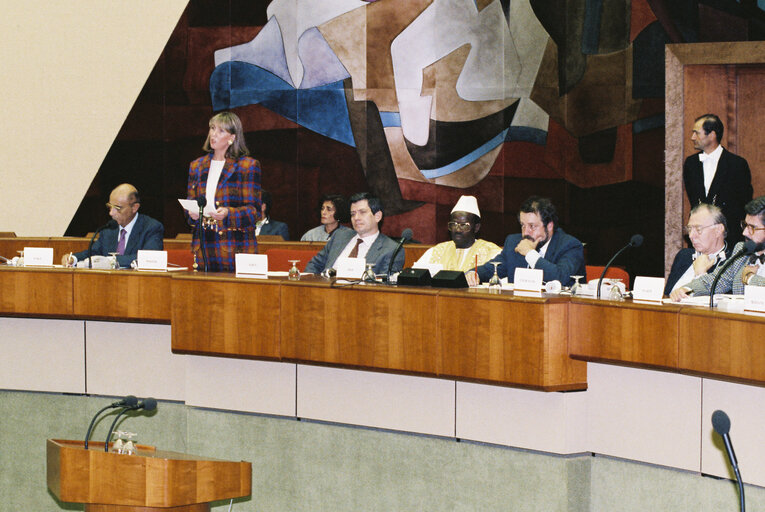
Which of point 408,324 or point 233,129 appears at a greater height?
point 233,129

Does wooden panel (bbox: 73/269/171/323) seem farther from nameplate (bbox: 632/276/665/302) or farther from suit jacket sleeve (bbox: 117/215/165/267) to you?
nameplate (bbox: 632/276/665/302)

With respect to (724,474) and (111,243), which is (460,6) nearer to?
(111,243)

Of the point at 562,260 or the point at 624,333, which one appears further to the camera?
the point at 562,260

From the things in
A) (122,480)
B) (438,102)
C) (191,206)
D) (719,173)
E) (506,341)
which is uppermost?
(438,102)

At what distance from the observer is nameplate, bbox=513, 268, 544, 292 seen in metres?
3.80

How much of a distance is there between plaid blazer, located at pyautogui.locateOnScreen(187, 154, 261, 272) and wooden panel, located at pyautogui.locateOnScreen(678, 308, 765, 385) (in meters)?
2.25

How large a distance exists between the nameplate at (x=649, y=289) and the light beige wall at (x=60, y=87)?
642 cm

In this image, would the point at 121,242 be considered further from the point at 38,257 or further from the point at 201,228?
the point at 201,228

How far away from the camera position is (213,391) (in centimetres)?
459

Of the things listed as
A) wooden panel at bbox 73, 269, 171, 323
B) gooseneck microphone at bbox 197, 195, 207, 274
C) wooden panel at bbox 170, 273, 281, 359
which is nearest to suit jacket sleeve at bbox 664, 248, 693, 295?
wooden panel at bbox 170, 273, 281, 359

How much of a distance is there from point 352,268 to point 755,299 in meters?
1.72

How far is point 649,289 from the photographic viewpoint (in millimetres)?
3619

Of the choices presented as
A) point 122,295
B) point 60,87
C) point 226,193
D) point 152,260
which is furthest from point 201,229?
point 60,87

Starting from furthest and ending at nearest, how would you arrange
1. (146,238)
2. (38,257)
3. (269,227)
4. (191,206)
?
(269,227) → (146,238) → (38,257) → (191,206)
